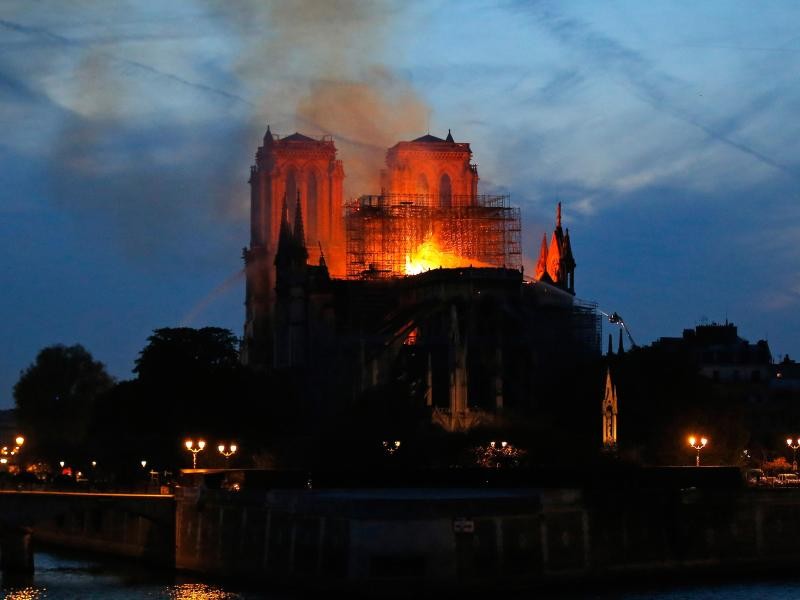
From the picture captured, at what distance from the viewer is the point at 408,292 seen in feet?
402

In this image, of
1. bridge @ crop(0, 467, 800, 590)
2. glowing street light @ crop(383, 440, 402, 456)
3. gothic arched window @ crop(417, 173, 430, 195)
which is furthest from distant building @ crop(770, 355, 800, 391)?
bridge @ crop(0, 467, 800, 590)

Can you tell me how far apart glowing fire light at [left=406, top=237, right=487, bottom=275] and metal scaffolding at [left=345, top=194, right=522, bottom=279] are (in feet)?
0.76

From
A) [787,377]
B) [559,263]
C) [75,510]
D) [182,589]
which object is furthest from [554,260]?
[182,589]

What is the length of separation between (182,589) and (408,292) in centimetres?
6597

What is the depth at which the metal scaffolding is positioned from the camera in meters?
133

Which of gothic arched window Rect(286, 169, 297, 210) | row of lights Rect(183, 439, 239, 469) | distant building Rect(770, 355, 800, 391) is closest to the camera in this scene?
row of lights Rect(183, 439, 239, 469)

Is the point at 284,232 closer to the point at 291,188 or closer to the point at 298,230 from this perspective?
the point at 298,230

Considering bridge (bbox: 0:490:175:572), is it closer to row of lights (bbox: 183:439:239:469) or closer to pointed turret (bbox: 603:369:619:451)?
row of lights (bbox: 183:439:239:469)

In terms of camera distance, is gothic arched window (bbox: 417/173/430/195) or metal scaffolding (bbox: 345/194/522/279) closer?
metal scaffolding (bbox: 345/194/522/279)

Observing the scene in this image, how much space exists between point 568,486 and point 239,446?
36776 millimetres

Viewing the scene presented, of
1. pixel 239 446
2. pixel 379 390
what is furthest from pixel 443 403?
pixel 239 446

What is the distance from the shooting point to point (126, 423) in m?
104

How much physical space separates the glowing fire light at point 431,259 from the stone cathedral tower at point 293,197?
16.9m

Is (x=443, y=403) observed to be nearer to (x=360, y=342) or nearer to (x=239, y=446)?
(x=360, y=342)
